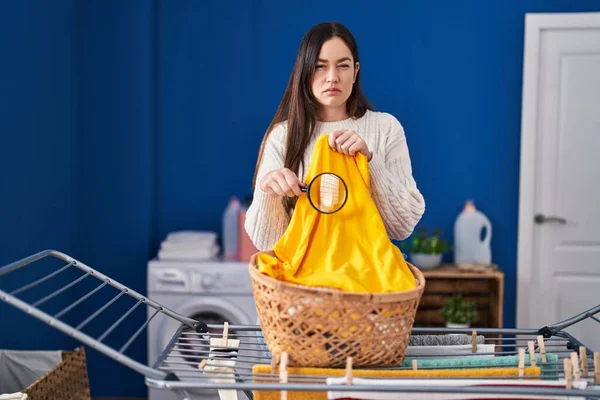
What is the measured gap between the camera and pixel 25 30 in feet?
10.8

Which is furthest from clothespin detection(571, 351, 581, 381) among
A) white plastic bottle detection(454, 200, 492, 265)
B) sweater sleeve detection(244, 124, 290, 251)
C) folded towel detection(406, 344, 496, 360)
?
white plastic bottle detection(454, 200, 492, 265)

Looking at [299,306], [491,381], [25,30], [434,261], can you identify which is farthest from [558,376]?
[25,30]

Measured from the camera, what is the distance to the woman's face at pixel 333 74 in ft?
5.17

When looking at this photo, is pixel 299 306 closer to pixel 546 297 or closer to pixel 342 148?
pixel 342 148

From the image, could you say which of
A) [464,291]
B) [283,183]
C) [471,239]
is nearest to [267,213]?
[283,183]

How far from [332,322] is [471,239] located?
9.78ft

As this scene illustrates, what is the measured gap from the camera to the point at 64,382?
2.44 metres

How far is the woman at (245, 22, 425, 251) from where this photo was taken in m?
1.51

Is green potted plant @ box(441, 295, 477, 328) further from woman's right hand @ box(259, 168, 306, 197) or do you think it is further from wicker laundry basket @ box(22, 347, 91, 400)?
woman's right hand @ box(259, 168, 306, 197)

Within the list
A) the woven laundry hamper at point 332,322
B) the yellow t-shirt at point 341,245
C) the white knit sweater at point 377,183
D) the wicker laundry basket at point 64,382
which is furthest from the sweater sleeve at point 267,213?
the wicker laundry basket at point 64,382

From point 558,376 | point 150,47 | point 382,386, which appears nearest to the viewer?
point 382,386

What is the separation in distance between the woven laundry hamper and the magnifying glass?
22 cm

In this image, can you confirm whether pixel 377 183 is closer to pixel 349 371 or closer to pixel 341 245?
pixel 341 245

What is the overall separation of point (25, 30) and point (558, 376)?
283cm
